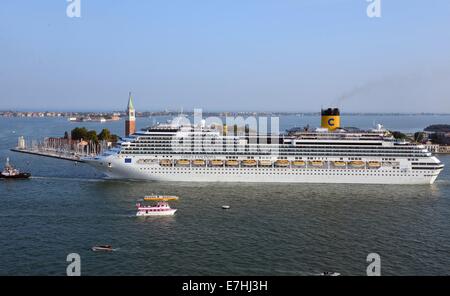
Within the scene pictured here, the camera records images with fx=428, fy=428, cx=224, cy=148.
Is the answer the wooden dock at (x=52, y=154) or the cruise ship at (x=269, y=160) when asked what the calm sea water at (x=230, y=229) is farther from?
the wooden dock at (x=52, y=154)

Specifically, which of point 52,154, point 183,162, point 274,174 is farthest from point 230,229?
point 52,154

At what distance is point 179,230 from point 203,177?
36.9 ft

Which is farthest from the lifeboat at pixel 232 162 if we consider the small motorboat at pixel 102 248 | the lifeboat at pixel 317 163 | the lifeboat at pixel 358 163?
the small motorboat at pixel 102 248

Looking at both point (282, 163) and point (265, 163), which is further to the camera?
point (282, 163)

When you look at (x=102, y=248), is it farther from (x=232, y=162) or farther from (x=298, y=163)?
(x=298, y=163)

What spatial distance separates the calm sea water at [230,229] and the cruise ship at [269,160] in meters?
1.37

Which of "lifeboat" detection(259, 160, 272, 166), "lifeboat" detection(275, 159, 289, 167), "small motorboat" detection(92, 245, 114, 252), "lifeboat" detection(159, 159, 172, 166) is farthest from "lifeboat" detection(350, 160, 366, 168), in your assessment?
"small motorboat" detection(92, 245, 114, 252)

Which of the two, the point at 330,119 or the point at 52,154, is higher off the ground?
the point at 330,119

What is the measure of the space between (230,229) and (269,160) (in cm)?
1201

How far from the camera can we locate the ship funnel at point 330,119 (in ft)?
111

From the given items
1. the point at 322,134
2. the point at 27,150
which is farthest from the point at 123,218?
the point at 27,150

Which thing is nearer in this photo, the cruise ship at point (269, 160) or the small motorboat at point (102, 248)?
the small motorboat at point (102, 248)

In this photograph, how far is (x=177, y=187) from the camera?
2731cm

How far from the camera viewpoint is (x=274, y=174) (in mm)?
29188
